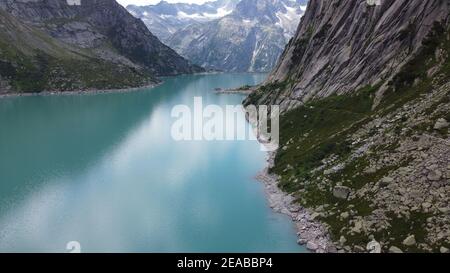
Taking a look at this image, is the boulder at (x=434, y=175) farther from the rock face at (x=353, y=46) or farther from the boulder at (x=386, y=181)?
the rock face at (x=353, y=46)

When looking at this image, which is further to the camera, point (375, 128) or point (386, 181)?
point (375, 128)

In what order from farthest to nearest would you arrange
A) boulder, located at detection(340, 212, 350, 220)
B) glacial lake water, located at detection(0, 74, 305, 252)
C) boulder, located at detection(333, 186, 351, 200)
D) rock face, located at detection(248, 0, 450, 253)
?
boulder, located at detection(333, 186, 351, 200)
glacial lake water, located at detection(0, 74, 305, 252)
boulder, located at detection(340, 212, 350, 220)
rock face, located at detection(248, 0, 450, 253)

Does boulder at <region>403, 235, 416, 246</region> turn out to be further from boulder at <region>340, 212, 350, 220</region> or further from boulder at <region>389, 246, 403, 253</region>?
boulder at <region>340, 212, 350, 220</region>

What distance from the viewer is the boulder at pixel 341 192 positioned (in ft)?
201

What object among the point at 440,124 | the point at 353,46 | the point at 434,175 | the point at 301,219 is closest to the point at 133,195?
the point at 301,219

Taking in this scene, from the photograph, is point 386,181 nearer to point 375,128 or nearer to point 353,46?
point 375,128

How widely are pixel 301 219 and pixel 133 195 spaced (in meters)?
32.2

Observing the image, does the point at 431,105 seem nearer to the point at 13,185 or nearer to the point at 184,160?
the point at 184,160

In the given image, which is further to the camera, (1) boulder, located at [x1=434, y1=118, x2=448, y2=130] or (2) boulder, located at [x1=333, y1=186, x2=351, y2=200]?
(2) boulder, located at [x1=333, y1=186, x2=351, y2=200]

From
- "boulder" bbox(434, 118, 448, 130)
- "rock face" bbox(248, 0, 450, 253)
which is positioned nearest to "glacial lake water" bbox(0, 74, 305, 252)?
"rock face" bbox(248, 0, 450, 253)

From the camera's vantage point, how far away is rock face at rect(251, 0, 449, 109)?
9262 centimetres

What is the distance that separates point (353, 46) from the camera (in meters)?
114

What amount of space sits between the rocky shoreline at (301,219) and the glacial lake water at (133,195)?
4.81ft

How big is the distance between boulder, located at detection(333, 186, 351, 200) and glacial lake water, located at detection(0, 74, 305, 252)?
323 inches
